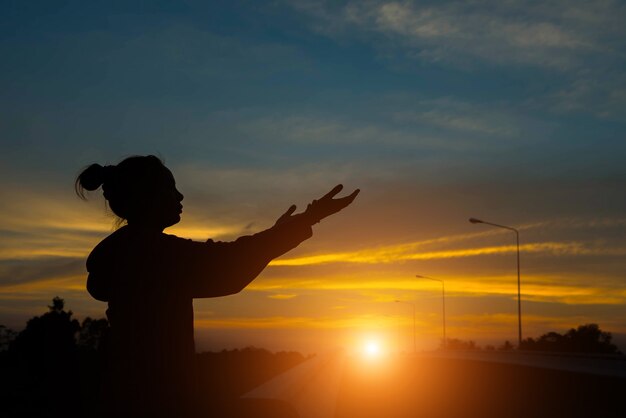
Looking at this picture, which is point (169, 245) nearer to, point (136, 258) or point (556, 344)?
point (136, 258)

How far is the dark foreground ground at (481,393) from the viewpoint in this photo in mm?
18016

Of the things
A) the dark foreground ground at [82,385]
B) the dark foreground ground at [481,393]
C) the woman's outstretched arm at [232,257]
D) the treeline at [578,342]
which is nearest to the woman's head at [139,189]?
the woman's outstretched arm at [232,257]

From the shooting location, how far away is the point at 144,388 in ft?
7.91

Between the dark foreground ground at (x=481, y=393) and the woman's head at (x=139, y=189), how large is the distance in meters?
13.1

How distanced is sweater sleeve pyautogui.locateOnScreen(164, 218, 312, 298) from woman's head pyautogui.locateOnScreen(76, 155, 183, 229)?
11 centimetres

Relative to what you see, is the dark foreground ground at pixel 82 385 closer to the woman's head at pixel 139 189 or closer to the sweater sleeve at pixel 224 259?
the sweater sleeve at pixel 224 259

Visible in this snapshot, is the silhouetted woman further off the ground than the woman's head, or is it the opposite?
the woman's head

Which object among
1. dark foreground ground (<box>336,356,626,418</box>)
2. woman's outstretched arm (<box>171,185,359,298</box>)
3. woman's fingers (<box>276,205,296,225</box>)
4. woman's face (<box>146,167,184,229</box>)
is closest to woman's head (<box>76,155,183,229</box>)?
woman's face (<box>146,167,184,229</box>)

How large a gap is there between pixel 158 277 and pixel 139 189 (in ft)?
1.00

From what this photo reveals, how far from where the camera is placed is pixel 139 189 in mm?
2654

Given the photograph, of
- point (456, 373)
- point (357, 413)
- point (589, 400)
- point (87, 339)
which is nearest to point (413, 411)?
point (357, 413)

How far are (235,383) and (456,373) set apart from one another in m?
13.3

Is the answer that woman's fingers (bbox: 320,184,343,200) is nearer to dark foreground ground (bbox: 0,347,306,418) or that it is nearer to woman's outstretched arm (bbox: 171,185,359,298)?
woman's outstretched arm (bbox: 171,185,359,298)

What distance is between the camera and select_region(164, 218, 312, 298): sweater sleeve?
8.22 ft
